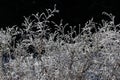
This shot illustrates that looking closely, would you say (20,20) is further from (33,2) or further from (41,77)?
(41,77)

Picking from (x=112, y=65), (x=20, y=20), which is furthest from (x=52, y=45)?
(x=20, y=20)

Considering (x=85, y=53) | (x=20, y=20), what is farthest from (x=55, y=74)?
(x=20, y=20)

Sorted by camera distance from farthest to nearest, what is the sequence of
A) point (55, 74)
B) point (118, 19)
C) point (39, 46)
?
1. point (118, 19)
2. point (39, 46)
3. point (55, 74)

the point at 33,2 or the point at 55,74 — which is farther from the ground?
the point at 33,2

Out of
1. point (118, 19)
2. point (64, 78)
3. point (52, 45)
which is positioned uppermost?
point (118, 19)

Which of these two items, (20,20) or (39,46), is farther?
(20,20)

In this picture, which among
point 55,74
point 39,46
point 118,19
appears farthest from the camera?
point 118,19
